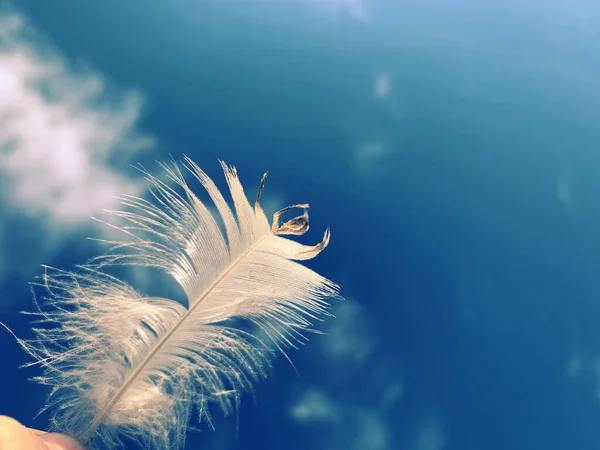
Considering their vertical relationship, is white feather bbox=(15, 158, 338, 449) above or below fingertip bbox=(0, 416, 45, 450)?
above

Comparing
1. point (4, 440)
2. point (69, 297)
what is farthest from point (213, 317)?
point (4, 440)

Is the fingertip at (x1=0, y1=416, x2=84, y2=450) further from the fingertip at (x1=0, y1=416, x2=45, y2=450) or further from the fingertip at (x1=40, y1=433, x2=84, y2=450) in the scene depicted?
the fingertip at (x1=40, y1=433, x2=84, y2=450)

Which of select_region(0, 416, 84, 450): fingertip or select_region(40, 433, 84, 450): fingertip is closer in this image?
select_region(0, 416, 84, 450): fingertip

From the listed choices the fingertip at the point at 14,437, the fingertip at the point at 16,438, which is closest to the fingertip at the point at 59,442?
the fingertip at the point at 16,438

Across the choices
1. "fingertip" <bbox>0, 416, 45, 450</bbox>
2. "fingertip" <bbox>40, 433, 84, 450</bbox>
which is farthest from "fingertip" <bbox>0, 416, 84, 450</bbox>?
"fingertip" <bbox>40, 433, 84, 450</bbox>

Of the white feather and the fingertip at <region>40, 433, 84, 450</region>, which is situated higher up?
the white feather

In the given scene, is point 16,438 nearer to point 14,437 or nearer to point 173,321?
point 14,437

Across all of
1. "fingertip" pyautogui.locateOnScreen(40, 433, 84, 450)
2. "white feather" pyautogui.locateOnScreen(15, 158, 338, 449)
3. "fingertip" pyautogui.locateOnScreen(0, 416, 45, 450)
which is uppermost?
"white feather" pyautogui.locateOnScreen(15, 158, 338, 449)

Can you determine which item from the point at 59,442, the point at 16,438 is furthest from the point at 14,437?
the point at 59,442

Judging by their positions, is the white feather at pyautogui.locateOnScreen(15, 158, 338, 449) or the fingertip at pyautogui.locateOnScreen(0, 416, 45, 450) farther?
the white feather at pyautogui.locateOnScreen(15, 158, 338, 449)
